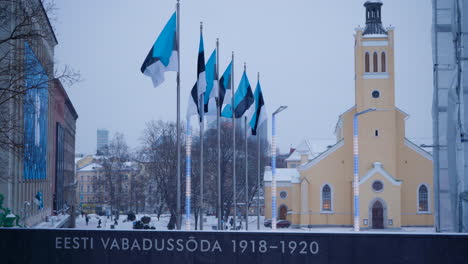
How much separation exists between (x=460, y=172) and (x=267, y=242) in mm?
7612

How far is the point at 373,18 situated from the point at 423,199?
1860 centimetres

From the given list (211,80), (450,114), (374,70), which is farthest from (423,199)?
(450,114)

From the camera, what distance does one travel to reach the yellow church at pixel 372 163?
5597 cm

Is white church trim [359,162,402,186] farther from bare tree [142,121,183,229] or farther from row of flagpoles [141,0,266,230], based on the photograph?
row of flagpoles [141,0,266,230]

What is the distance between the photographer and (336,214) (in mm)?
57375

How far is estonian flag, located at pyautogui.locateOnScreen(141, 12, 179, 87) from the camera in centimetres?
2209

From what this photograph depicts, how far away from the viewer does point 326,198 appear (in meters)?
58.4

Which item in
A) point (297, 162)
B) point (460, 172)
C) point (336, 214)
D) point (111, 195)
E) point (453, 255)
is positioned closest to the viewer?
point (453, 255)

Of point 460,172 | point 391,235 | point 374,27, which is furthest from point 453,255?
point 374,27

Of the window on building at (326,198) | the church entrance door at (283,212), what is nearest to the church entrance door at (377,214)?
the window on building at (326,198)

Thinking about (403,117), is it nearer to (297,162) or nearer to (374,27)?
(374,27)

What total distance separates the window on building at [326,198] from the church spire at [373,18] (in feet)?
52.1

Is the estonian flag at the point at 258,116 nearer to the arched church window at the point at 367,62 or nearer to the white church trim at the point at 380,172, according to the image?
the white church trim at the point at 380,172

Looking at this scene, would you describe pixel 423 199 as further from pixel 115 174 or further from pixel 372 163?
pixel 115 174
